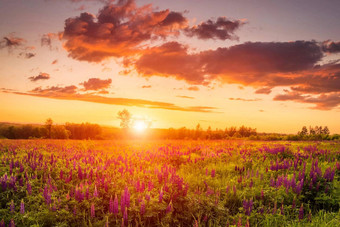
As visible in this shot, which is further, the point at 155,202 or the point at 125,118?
the point at 125,118

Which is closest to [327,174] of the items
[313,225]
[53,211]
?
[313,225]

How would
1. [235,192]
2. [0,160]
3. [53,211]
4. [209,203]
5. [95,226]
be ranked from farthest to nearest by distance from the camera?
[0,160], [235,192], [209,203], [53,211], [95,226]

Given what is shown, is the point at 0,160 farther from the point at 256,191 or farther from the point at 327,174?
the point at 327,174

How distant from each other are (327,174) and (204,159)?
4676 millimetres

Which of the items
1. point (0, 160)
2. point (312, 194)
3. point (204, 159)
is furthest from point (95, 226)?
point (204, 159)

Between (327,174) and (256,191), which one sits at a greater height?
(327,174)

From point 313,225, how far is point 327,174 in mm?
2767

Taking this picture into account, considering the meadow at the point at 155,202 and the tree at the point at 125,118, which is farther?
the tree at the point at 125,118

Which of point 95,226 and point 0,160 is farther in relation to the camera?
point 0,160

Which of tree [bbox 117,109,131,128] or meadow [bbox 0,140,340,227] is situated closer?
meadow [bbox 0,140,340,227]

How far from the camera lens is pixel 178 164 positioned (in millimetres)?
9469

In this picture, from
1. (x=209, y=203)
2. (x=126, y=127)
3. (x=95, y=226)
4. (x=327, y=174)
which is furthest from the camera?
(x=126, y=127)

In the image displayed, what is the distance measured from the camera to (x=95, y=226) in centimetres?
359

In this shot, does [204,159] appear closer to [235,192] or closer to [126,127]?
[235,192]
